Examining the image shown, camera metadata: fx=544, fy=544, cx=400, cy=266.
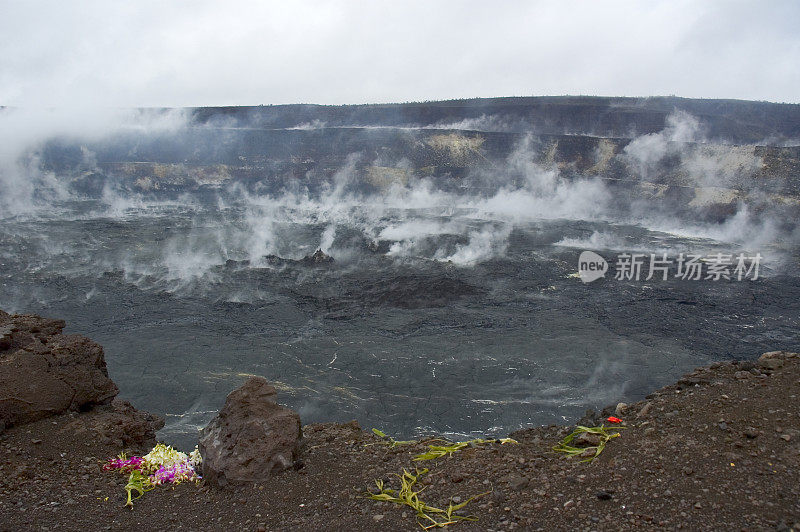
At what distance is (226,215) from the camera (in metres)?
30.0

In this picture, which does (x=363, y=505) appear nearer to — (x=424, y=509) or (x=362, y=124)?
(x=424, y=509)

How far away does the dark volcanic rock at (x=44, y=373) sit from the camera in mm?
5914

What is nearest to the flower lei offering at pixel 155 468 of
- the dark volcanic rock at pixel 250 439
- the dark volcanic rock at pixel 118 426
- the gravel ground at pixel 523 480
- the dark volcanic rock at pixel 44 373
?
the gravel ground at pixel 523 480

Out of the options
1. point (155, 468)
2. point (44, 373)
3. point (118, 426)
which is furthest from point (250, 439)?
point (44, 373)

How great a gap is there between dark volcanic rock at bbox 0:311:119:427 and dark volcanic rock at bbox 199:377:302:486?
203cm

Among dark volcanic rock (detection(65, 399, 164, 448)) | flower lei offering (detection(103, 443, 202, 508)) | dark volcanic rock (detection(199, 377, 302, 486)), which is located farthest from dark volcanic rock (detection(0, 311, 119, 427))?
dark volcanic rock (detection(199, 377, 302, 486))

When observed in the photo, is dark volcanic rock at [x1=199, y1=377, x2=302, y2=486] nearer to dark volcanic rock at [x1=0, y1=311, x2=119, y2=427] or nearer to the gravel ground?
the gravel ground

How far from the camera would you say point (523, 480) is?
452 centimetres

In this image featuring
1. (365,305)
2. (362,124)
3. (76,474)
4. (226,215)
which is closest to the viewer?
(76,474)

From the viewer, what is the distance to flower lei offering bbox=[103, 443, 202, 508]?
5250 millimetres

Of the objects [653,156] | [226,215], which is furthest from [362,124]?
[653,156]

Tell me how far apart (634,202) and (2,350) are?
30384mm

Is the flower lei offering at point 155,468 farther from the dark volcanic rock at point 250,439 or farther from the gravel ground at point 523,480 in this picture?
the dark volcanic rock at point 250,439

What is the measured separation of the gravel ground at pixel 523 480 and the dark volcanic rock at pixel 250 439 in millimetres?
141
